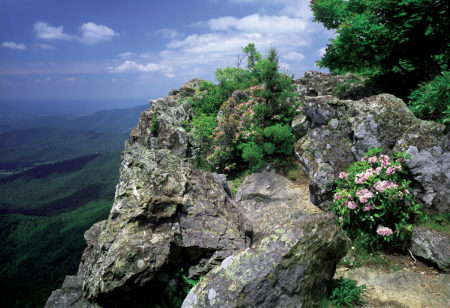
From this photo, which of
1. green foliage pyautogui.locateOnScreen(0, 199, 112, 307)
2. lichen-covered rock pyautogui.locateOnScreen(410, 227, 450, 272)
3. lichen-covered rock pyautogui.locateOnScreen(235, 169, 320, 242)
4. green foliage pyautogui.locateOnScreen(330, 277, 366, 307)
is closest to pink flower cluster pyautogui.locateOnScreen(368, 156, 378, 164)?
lichen-covered rock pyautogui.locateOnScreen(410, 227, 450, 272)

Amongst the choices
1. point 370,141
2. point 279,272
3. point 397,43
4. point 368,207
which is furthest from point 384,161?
point 397,43

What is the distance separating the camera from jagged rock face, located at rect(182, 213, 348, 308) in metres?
4.05

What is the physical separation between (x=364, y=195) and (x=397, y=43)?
7.94 metres

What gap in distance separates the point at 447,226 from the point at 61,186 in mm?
244901

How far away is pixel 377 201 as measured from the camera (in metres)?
7.16

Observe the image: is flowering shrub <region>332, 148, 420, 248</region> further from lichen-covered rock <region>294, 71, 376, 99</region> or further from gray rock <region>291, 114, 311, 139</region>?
lichen-covered rock <region>294, 71, 376, 99</region>

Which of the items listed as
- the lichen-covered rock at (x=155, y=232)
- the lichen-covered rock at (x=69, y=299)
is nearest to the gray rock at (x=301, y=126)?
the lichen-covered rock at (x=155, y=232)

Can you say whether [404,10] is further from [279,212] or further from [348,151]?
[279,212]

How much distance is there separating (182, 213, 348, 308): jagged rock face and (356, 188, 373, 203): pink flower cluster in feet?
8.70

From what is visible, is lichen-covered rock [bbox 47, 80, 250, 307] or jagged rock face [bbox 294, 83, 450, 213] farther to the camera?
jagged rock face [bbox 294, 83, 450, 213]

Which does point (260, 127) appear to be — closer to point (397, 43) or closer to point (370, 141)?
point (370, 141)

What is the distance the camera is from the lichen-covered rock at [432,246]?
20.0 feet

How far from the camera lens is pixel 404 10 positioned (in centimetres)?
938

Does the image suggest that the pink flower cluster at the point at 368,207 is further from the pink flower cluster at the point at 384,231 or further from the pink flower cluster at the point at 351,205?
the pink flower cluster at the point at 384,231
